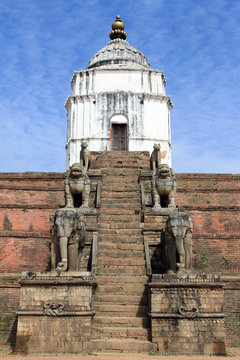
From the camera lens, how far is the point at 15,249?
14000mm

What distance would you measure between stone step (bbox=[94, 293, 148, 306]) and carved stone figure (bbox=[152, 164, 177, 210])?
3496 millimetres

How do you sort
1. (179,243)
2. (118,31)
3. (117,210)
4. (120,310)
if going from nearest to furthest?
1. (120,310)
2. (179,243)
3. (117,210)
4. (118,31)

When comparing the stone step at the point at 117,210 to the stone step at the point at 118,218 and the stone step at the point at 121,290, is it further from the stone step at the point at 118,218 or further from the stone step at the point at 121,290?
the stone step at the point at 121,290

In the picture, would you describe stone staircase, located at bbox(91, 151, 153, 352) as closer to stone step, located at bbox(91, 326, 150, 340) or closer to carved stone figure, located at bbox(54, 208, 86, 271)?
stone step, located at bbox(91, 326, 150, 340)

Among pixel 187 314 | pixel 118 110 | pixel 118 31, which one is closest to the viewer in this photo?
Answer: pixel 187 314

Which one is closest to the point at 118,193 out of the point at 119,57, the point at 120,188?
the point at 120,188

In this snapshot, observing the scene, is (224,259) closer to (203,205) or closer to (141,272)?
(203,205)

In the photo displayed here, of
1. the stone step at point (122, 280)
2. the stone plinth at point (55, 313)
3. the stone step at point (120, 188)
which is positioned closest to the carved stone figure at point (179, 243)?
the stone step at point (122, 280)

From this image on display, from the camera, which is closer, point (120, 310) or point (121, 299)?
point (120, 310)

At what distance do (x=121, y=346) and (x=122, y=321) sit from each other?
27.7 inches

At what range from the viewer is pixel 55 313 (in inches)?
352

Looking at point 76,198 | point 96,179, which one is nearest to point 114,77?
point 96,179

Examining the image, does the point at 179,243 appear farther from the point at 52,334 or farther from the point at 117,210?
the point at 117,210

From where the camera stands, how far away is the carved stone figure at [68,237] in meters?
9.73
